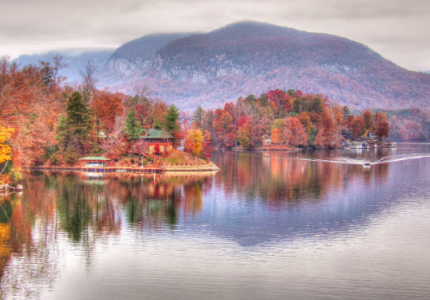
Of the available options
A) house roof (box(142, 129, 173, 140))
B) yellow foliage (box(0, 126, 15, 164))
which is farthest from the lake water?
house roof (box(142, 129, 173, 140))

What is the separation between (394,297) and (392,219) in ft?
58.8

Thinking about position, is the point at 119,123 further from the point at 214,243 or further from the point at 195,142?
the point at 214,243

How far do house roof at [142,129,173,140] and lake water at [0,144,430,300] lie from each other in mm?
24226

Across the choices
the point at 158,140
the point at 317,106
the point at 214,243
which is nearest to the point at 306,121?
the point at 317,106

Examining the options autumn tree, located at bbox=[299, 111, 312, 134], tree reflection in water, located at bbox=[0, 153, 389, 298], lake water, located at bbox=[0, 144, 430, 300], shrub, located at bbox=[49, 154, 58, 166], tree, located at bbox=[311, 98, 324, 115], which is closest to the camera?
lake water, located at bbox=[0, 144, 430, 300]

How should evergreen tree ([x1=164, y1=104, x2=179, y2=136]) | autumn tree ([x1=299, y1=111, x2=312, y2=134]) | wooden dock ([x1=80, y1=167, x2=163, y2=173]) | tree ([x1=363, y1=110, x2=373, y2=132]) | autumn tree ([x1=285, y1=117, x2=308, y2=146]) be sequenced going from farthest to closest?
tree ([x1=363, y1=110, x2=373, y2=132]) → autumn tree ([x1=299, y1=111, x2=312, y2=134]) → autumn tree ([x1=285, y1=117, x2=308, y2=146]) → evergreen tree ([x1=164, y1=104, x2=179, y2=136]) → wooden dock ([x1=80, y1=167, x2=163, y2=173])

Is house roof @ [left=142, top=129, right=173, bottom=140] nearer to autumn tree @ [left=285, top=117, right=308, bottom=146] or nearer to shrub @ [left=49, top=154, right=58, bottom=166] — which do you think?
shrub @ [left=49, top=154, right=58, bottom=166]

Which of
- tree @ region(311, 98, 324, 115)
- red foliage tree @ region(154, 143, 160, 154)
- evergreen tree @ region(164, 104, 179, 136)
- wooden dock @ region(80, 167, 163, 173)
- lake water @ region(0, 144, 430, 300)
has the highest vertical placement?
tree @ region(311, 98, 324, 115)

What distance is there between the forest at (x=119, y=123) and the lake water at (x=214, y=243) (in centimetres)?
1067

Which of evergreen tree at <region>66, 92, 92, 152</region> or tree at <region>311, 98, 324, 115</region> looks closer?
evergreen tree at <region>66, 92, 92, 152</region>

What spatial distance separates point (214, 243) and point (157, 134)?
169 feet

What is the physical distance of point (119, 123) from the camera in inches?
3494


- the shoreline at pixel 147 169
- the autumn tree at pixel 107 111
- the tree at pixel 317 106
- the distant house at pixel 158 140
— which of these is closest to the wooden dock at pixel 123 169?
the shoreline at pixel 147 169

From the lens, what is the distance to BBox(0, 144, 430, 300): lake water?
22.8m
